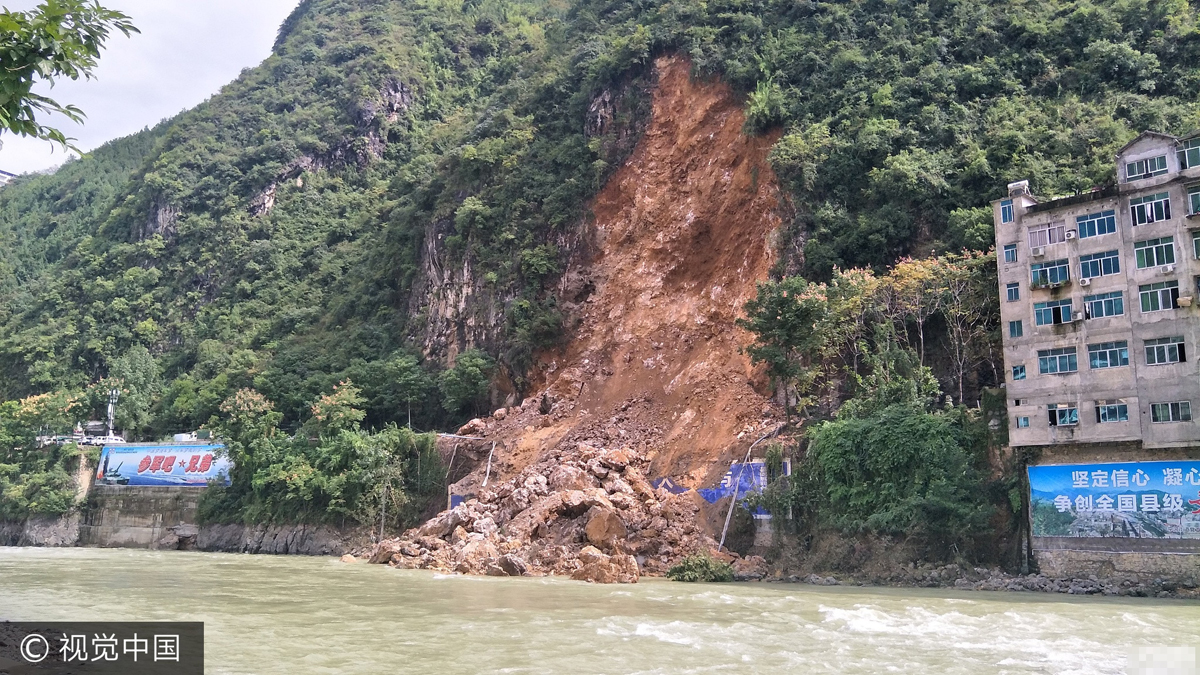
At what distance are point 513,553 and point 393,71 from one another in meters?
49.9

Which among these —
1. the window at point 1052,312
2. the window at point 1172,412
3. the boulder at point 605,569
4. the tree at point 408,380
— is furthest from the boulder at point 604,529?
the tree at point 408,380

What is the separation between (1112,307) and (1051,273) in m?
1.61

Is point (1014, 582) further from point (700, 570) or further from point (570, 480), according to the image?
point (570, 480)

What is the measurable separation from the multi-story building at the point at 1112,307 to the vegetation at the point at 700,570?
7.63 metres

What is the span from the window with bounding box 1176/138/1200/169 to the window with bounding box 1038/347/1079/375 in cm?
481

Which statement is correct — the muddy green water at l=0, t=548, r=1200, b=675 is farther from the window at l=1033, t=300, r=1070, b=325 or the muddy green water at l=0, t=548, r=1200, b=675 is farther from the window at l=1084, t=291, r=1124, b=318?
the window at l=1033, t=300, r=1070, b=325

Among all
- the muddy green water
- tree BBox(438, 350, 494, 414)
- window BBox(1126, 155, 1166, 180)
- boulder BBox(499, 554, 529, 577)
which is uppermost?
window BBox(1126, 155, 1166, 180)

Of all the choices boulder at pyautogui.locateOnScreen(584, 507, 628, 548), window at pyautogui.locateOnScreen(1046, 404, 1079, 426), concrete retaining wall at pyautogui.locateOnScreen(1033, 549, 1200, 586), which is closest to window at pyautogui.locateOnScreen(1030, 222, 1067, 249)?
window at pyautogui.locateOnScreen(1046, 404, 1079, 426)

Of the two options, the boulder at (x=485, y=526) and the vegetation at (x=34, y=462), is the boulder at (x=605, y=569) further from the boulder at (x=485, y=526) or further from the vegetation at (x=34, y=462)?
the vegetation at (x=34, y=462)

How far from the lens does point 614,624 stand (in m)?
14.6

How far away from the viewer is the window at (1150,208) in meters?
20.9

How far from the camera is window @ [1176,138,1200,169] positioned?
20719 millimetres

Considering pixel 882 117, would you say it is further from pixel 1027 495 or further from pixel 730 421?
pixel 1027 495

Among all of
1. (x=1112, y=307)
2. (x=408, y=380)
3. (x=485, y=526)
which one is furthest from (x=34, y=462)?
(x=1112, y=307)
